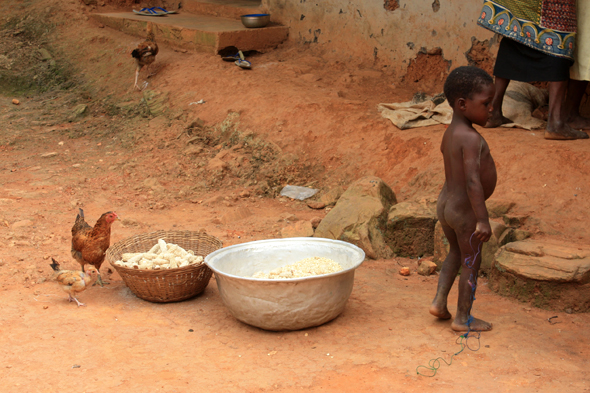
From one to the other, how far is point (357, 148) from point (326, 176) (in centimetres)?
47

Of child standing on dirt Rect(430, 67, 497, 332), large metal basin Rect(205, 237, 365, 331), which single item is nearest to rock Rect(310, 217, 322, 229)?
large metal basin Rect(205, 237, 365, 331)

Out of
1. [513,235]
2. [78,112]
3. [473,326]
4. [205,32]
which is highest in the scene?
[205,32]

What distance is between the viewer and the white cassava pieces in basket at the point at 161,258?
143 inches

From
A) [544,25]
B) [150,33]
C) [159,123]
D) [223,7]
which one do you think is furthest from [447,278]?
[223,7]

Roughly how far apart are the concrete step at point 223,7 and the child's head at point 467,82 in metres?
6.92

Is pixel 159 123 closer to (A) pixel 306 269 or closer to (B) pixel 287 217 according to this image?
(B) pixel 287 217

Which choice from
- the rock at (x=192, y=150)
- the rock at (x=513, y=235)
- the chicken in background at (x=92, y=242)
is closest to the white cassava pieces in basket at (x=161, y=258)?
the chicken in background at (x=92, y=242)

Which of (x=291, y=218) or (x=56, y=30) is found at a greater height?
(x=56, y=30)

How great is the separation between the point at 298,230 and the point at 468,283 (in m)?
2.07

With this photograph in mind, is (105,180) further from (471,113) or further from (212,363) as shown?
(471,113)

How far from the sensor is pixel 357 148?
6113 millimetres

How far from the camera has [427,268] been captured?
13.5ft

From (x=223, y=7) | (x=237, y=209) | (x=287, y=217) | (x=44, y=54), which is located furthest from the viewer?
(x=44, y=54)

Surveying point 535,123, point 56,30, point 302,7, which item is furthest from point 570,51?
point 56,30
